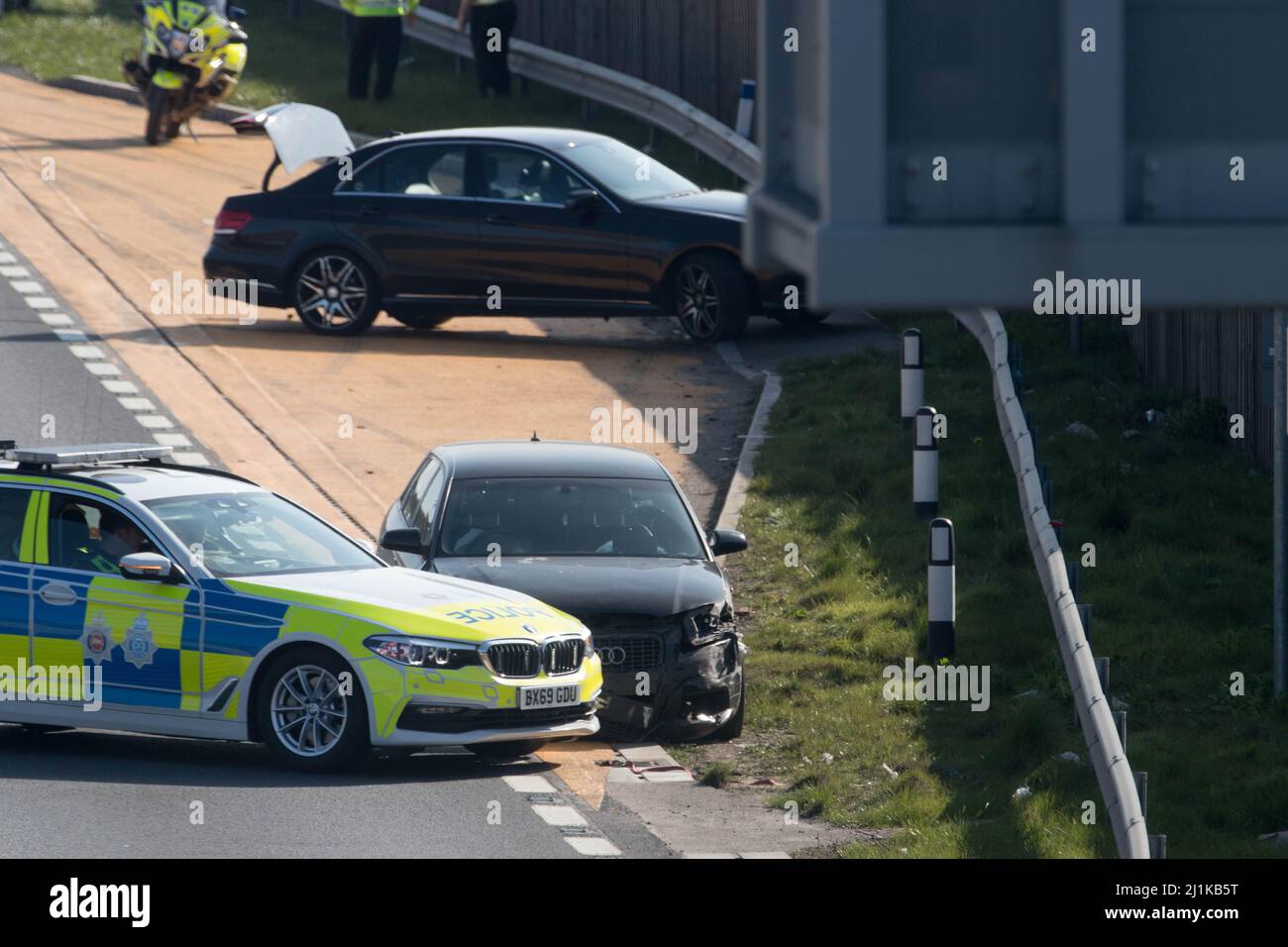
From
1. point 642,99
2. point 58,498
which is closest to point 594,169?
point 642,99

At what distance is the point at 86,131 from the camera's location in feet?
107

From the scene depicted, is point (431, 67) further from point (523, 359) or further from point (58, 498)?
point (58, 498)

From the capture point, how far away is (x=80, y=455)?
13.5 m

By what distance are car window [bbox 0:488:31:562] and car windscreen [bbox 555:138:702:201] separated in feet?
35.0

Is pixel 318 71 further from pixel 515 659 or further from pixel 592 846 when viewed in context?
pixel 592 846

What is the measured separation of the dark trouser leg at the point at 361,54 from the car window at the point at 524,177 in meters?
9.38

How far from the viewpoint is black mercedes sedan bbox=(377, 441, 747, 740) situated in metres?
13.3

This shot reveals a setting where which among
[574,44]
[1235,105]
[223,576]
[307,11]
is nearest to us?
[1235,105]


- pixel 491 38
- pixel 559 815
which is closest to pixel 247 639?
pixel 559 815

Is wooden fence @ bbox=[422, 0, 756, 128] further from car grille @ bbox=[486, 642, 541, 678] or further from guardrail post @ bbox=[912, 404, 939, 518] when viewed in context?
car grille @ bbox=[486, 642, 541, 678]

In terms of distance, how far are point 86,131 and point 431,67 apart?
529 cm

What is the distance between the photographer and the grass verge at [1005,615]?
1152cm

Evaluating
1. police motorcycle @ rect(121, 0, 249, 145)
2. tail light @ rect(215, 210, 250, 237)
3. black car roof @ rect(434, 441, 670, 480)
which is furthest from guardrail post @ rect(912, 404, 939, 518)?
police motorcycle @ rect(121, 0, 249, 145)
